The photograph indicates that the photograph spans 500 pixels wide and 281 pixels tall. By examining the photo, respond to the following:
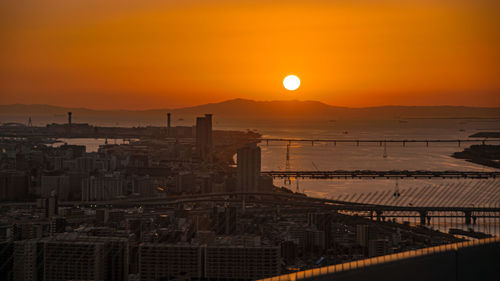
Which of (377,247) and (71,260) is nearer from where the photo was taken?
(71,260)

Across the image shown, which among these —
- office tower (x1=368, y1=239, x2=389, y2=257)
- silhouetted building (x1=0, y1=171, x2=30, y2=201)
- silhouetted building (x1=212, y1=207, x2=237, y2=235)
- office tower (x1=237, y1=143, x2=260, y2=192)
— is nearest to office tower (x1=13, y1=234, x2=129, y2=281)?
silhouetted building (x1=212, y1=207, x2=237, y2=235)

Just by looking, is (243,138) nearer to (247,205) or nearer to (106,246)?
(247,205)

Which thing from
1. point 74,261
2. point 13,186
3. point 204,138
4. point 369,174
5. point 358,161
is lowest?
point 74,261

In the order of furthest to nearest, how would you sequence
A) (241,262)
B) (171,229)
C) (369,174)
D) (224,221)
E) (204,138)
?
(204,138) < (369,174) < (224,221) < (171,229) < (241,262)

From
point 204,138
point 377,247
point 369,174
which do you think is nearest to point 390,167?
point 369,174

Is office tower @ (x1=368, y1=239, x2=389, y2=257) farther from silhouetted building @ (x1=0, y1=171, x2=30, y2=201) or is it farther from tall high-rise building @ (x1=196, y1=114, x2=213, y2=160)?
tall high-rise building @ (x1=196, y1=114, x2=213, y2=160)

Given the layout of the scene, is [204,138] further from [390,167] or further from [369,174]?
[369,174]

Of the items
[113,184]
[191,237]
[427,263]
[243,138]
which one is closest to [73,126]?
[243,138]
